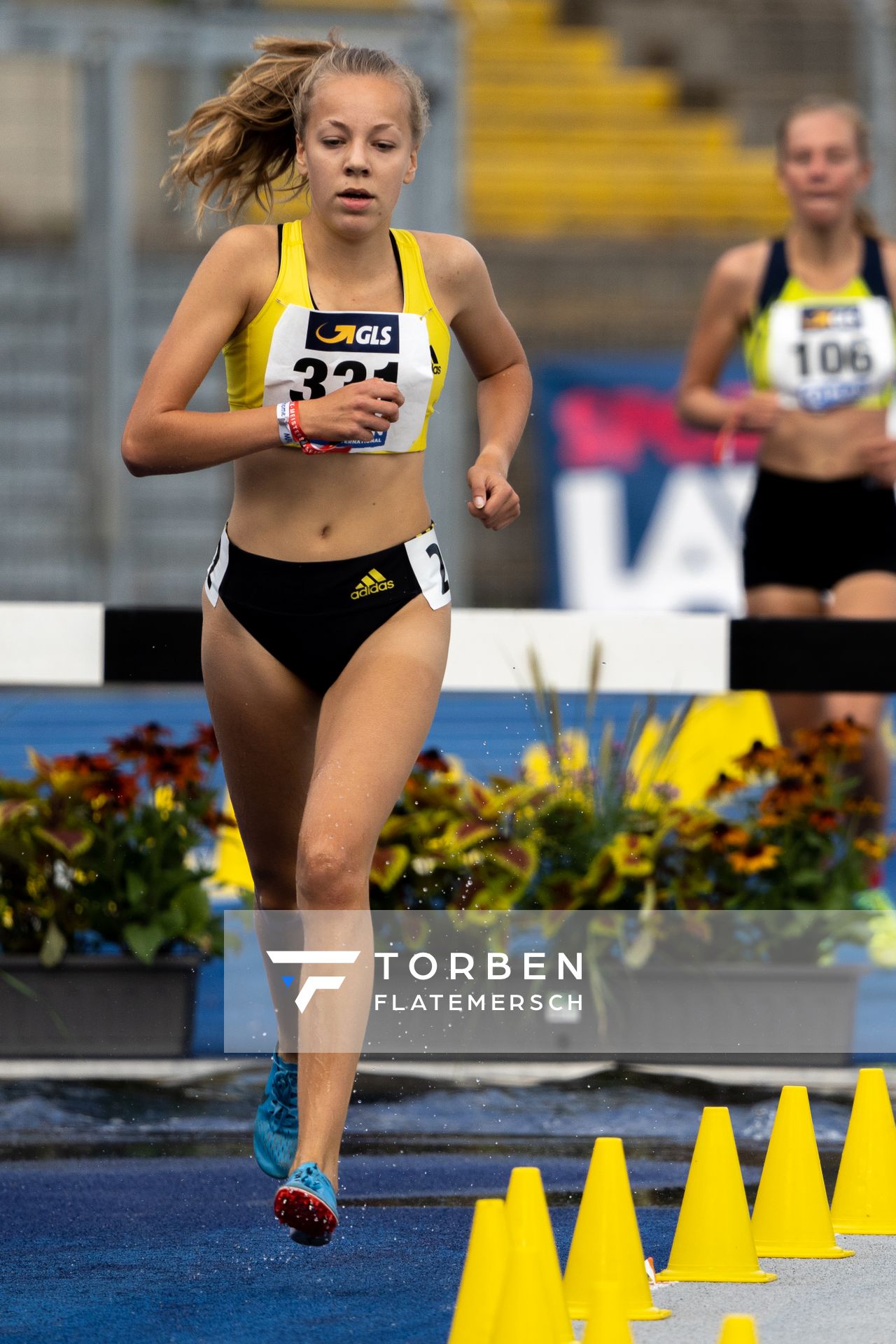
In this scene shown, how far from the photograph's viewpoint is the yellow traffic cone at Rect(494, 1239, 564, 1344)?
2850mm

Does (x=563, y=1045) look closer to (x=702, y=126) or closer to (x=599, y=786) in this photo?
(x=599, y=786)

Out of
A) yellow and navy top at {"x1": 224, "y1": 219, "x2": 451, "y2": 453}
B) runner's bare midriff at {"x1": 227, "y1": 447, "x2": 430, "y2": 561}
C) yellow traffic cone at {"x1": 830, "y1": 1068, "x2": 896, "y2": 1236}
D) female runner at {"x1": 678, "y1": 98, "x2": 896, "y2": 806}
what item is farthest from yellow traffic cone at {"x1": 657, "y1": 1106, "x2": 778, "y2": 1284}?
female runner at {"x1": 678, "y1": 98, "x2": 896, "y2": 806}

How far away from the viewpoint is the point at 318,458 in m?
3.64

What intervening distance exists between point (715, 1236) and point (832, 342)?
286 cm

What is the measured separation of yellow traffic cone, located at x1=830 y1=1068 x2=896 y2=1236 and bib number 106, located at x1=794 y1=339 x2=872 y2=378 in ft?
7.59

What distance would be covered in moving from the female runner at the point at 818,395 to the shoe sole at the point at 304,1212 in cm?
285

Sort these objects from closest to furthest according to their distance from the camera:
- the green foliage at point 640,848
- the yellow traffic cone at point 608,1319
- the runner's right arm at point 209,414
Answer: the yellow traffic cone at point 608,1319 → the runner's right arm at point 209,414 → the green foliage at point 640,848

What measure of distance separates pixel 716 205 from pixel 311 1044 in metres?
11.0

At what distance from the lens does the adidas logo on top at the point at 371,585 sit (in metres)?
3.63

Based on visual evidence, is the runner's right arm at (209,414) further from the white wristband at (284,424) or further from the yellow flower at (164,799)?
the yellow flower at (164,799)

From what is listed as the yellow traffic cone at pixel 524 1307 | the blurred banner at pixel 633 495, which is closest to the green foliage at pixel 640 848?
the yellow traffic cone at pixel 524 1307

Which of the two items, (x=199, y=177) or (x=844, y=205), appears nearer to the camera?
(x=199, y=177)

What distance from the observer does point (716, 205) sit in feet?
44.7

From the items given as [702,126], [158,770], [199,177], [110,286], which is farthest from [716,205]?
[199,177]
